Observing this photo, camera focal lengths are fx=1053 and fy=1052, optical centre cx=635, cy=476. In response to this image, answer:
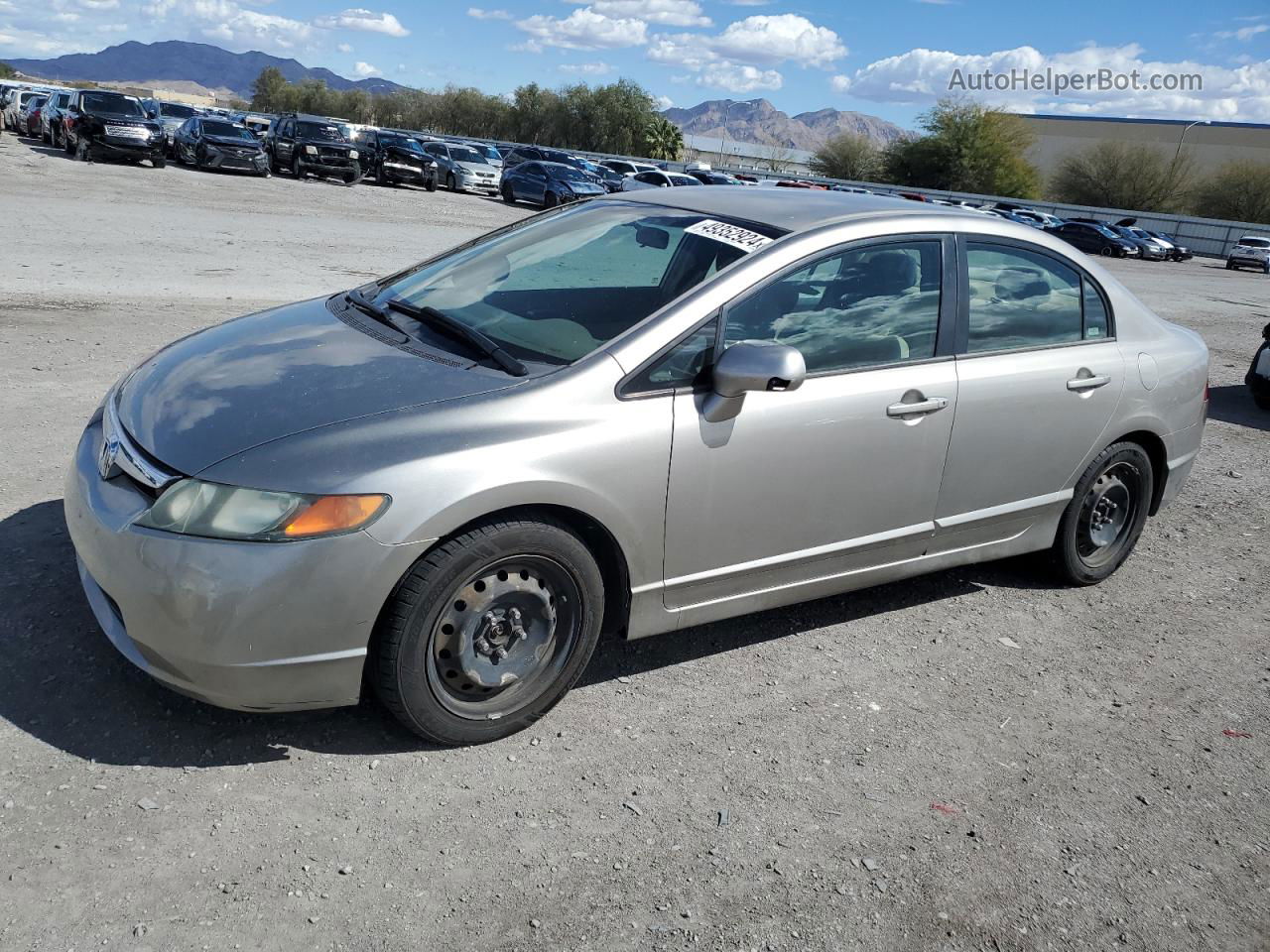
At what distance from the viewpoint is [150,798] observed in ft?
9.48

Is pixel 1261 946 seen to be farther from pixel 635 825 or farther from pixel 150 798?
pixel 150 798

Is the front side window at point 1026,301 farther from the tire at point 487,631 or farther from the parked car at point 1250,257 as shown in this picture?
the parked car at point 1250,257

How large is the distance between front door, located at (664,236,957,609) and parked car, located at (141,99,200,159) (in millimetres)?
28734

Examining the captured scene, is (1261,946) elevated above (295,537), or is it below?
below

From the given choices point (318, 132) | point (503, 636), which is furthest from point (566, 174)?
point (503, 636)

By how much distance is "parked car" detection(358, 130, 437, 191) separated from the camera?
1288 inches

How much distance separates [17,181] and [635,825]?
22.1m

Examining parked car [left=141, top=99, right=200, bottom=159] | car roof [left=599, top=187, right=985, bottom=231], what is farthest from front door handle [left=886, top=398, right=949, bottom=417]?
parked car [left=141, top=99, right=200, bottom=159]

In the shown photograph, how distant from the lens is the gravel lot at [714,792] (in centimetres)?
264

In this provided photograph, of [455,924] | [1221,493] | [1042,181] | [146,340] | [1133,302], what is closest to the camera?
[455,924]

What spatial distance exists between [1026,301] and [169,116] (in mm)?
44894

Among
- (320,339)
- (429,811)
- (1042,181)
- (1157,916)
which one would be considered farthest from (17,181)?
(1042,181)

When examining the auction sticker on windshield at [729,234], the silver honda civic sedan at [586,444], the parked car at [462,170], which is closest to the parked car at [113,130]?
the parked car at [462,170]

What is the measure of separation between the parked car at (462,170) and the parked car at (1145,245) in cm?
2465
